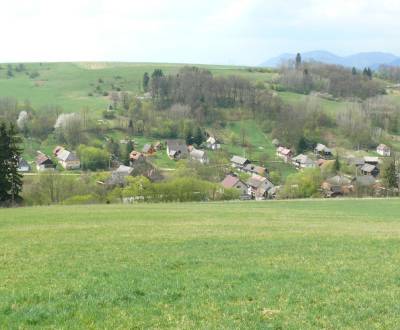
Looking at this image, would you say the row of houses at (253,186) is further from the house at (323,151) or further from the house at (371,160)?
the house at (323,151)

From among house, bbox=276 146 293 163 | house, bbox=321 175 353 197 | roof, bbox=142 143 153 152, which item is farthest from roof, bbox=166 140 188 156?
house, bbox=321 175 353 197

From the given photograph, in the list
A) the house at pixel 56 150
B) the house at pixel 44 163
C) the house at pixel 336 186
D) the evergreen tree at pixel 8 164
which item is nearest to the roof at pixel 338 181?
the house at pixel 336 186

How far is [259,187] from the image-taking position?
10775cm

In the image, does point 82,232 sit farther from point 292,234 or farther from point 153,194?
point 153,194

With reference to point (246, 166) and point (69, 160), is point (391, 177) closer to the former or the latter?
point (246, 166)

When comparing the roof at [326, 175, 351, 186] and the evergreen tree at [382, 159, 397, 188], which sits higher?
the evergreen tree at [382, 159, 397, 188]

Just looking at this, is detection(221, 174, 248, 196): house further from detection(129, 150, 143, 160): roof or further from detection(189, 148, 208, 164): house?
detection(129, 150, 143, 160): roof

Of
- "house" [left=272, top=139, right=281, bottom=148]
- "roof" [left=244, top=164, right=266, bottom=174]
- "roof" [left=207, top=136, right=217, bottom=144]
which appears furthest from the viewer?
"house" [left=272, top=139, right=281, bottom=148]

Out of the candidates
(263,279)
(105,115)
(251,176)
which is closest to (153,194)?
(251,176)

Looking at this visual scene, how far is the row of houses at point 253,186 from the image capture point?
336ft

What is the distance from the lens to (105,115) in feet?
529

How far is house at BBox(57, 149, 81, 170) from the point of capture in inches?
4628

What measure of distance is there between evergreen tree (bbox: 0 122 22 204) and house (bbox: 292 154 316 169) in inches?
3652

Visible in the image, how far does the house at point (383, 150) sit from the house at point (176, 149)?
197 ft
